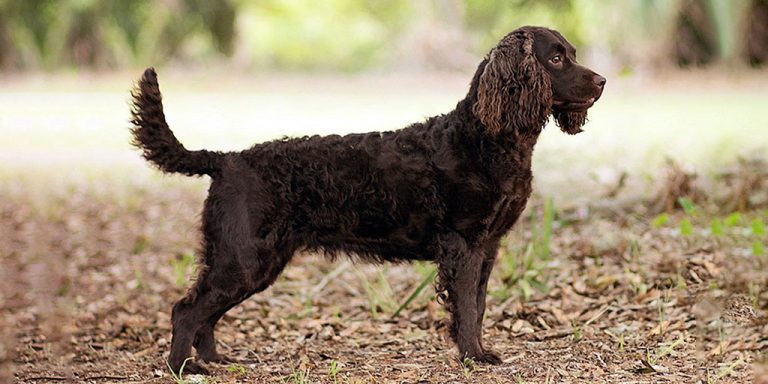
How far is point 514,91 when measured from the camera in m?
4.02

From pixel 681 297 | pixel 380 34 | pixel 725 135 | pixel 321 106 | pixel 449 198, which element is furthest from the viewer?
pixel 380 34

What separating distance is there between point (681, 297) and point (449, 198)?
1570 mm

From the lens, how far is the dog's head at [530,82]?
13.2 feet

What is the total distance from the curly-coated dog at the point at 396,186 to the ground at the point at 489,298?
38 centimetres

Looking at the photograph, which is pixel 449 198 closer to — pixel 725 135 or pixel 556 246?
pixel 556 246

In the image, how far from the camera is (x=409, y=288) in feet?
18.5

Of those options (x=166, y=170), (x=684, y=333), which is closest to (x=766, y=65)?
(x=684, y=333)

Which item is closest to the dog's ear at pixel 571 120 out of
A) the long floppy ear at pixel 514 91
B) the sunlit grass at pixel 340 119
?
the long floppy ear at pixel 514 91

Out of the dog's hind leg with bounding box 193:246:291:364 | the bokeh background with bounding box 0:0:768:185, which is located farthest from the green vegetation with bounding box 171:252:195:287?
the bokeh background with bounding box 0:0:768:185

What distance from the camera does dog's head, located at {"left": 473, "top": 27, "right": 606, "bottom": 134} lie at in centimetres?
402

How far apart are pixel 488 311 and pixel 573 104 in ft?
4.87

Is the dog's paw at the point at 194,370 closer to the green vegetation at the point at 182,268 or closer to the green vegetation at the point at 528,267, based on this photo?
the green vegetation at the point at 182,268

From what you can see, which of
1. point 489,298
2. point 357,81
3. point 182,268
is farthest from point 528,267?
point 357,81

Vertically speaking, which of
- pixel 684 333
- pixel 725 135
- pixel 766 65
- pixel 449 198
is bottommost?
pixel 684 333
